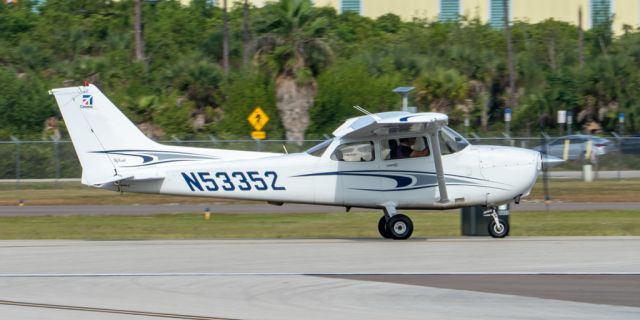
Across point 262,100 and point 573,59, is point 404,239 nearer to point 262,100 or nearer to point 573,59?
point 262,100

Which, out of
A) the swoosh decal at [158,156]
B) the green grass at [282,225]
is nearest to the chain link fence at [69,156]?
the green grass at [282,225]

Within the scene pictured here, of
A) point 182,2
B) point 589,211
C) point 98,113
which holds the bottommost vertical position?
point 589,211

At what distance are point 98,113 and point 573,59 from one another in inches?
1880

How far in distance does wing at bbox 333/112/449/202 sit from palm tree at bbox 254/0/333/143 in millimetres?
24830

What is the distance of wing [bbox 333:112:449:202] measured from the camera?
1631 cm

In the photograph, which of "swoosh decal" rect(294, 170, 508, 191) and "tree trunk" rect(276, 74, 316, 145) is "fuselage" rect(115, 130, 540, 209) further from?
"tree trunk" rect(276, 74, 316, 145)

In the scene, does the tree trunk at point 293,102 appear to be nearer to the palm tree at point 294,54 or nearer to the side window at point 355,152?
the palm tree at point 294,54

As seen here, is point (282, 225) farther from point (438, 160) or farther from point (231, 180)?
point (438, 160)

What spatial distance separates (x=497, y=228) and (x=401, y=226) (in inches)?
65.0

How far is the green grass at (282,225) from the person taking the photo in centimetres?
2000

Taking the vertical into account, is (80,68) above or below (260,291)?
above

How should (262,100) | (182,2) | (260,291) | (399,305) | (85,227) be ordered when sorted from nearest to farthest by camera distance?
(399,305), (260,291), (85,227), (262,100), (182,2)

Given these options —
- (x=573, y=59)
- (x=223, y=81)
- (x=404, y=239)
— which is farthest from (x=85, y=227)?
(x=573, y=59)

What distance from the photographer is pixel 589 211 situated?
988 inches
